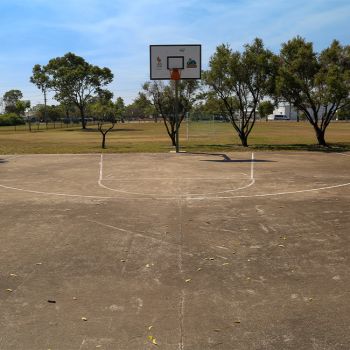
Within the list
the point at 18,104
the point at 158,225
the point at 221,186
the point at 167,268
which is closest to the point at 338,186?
the point at 221,186

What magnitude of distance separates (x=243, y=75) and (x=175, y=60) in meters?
5.87

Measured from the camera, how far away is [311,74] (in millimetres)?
30062

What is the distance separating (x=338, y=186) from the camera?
574 inches

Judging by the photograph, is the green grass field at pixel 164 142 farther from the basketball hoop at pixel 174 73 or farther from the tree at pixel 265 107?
the basketball hoop at pixel 174 73

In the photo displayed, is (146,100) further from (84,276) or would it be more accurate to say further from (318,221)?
(84,276)

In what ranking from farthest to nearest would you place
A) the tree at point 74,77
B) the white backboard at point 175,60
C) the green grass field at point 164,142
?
the tree at point 74,77 → the green grass field at point 164,142 → the white backboard at point 175,60

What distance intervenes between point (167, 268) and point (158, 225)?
2.73 metres

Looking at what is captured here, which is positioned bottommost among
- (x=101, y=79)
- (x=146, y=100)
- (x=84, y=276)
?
(x=84, y=276)

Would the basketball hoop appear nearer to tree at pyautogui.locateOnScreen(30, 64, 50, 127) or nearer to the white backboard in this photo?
the white backboard

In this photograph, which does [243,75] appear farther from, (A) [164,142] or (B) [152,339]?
(B) [152,339]

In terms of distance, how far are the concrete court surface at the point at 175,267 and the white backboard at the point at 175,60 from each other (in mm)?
13698

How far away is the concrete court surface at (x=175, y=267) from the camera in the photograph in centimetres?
474

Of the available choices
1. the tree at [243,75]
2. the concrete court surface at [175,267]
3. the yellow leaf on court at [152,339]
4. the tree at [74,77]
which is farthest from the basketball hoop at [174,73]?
the tree at [74,77]

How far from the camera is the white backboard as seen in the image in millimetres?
26531
